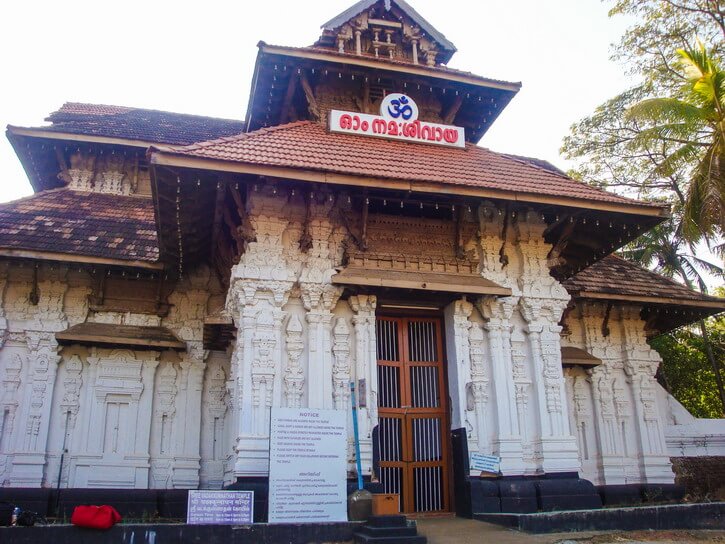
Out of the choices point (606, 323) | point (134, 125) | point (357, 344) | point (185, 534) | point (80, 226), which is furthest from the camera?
point (134, 125)

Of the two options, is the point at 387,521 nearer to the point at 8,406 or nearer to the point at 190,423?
the point at 190,423

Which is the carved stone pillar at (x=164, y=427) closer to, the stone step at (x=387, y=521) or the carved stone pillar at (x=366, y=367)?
the carved stone pillar at (x=366, y=367)

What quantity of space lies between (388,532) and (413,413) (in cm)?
295

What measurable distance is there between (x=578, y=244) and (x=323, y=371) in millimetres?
5370

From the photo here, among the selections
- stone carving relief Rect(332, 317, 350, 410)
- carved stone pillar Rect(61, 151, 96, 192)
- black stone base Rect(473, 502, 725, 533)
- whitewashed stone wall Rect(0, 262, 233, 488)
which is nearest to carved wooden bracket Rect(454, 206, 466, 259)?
stone carving relief Rect(332, 317, 350, 410)

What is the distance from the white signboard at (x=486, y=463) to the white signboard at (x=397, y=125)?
18.0 ft

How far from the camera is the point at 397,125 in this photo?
1170 centimetres

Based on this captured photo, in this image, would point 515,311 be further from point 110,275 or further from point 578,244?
point 110,275

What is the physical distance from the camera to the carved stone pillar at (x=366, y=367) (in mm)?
9328

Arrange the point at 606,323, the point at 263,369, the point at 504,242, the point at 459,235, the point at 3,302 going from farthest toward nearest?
the point at 606,323 → the point at 3,302 → the point at 504,242 → the point at 459,235 → the point at 263,369

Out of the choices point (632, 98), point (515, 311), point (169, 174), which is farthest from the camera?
point (632, 98)

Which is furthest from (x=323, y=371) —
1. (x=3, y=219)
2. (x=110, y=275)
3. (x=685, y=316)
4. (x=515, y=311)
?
(x=685, y=316)

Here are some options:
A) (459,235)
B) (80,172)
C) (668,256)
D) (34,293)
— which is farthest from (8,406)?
(668,256)

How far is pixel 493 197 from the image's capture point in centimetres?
989
